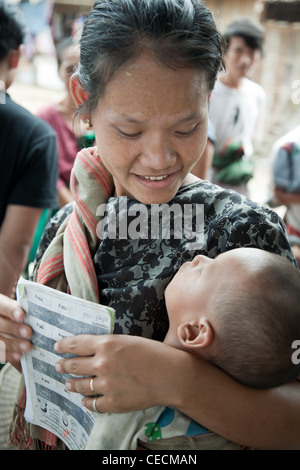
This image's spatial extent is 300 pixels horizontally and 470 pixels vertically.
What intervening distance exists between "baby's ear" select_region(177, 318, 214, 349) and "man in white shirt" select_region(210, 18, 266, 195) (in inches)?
108

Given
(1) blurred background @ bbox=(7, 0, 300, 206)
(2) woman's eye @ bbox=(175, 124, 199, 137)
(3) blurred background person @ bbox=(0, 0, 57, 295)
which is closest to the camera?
(2) woman's eye @ bbox=(175, 124, 199, 137)

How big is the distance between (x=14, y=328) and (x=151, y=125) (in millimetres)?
691

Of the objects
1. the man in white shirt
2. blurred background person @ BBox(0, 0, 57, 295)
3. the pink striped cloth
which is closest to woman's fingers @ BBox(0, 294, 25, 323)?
the pink striped cloth

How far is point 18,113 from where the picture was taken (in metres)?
2.28

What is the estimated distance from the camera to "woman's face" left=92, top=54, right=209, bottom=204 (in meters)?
1.10

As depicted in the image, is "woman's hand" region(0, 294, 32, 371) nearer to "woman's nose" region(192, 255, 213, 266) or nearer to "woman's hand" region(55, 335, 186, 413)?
"woman's hand" region(55, 335, 186, 413)

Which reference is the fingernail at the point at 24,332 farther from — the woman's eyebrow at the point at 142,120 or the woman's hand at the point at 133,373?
the woman's eyebrow at the point at 142,120

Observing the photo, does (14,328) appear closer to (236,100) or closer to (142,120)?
(142,120)

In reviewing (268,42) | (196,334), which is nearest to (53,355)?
(196,334)

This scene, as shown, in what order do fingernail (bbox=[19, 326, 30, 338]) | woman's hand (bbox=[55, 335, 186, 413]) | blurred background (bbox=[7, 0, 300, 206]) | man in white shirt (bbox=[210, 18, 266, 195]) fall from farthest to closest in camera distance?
blurred background (bbox=[7, 0, 300, 206]), man in white shirt (bbox=[210, 18, 266, 195]), fingernail (bbox=[19, 326, 30, 338]), woman's hand (bbox=[55, 335, 186, 413])

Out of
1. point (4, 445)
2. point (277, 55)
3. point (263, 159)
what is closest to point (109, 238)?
point (4, 445)

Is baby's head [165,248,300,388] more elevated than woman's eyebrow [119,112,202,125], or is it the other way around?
woman's eyebrow [119,112,202,125]

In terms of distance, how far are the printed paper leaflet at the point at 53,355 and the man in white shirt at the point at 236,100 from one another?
277 cm

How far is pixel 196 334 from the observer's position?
A: 3.81 ft
